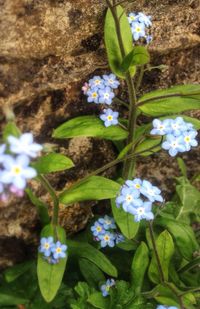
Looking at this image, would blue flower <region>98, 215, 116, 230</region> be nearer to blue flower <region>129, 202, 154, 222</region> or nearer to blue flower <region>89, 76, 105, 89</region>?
blue flower <region>129, 202, 154, 222</region>

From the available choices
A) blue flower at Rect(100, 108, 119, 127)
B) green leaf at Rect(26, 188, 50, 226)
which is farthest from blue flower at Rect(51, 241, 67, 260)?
blue flower at Rect(100, 108, 119, 127)

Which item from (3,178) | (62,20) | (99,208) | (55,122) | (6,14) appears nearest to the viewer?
(3,178)

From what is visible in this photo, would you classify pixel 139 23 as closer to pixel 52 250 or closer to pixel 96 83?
pixel 96 83

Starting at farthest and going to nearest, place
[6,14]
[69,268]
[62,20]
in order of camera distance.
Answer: [69,268] → [62,20] → [6,14]

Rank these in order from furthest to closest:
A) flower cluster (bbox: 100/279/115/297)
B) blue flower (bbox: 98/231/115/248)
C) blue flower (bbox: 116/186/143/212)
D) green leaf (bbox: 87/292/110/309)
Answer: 1. blue flower (bbox: 98/231/115/248)
2. flower cluster (bbox: 100/279/115/297)
3. green leaf (bbox: 87/292/110/309)
4. blue flower (bbox: 116/186/143/212)

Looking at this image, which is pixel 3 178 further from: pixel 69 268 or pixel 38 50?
pixel 69 268

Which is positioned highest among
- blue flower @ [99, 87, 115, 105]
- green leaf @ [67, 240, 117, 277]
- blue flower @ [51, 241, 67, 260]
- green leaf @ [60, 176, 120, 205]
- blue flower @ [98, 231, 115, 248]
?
blue flower @ [99, 87, 115, 105]

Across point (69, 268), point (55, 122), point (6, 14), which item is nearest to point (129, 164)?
point (55, 122)
